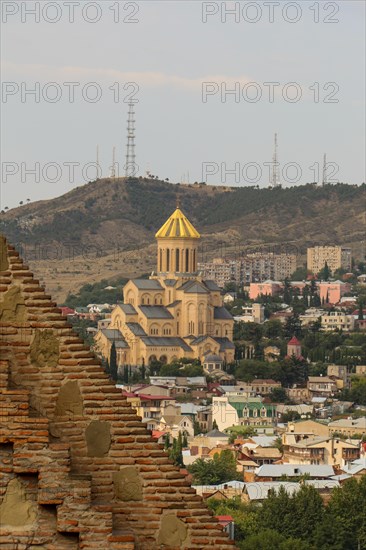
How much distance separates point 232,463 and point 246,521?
85.7 ft

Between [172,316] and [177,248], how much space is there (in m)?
6.56

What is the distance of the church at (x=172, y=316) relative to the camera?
546 ft

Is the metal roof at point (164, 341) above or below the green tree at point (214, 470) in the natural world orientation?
above

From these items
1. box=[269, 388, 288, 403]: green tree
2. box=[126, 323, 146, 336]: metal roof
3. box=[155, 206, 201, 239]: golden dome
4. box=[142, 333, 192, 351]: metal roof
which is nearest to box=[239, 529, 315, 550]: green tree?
box=[269, 388, 288, 403]: green tree

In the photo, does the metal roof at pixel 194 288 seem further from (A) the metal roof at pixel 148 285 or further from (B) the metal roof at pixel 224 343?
(B) the metal roof at pixel 224 343

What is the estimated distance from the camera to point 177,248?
581ft

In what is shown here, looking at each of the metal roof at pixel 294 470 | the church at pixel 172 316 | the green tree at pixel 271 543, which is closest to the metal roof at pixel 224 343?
the church at pixel 172 316

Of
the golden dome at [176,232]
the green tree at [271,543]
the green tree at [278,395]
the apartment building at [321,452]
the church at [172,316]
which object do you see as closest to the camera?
the green tree at [271,543]

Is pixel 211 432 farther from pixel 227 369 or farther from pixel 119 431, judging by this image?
pixel 119 431

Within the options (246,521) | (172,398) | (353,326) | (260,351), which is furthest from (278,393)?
(246,521)

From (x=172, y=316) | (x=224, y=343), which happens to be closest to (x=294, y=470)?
(x=224, y=343)

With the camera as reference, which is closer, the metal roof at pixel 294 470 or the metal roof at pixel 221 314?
the metal roof at pixel 294 470

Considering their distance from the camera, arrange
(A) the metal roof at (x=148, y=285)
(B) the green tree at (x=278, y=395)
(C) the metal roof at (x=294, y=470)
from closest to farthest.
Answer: (C) the metal roof at (x=294, y=470), (B) the green tree at (x=278, y=395), (A) the metal roof at (x=148, y=285)

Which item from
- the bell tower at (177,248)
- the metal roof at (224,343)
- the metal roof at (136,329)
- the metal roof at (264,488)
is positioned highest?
the bell tower at (177,248)
